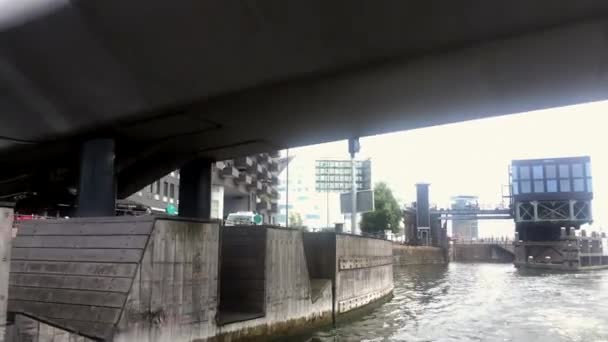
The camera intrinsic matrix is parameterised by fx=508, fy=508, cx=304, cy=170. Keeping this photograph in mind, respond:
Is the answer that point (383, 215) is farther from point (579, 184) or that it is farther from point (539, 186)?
point (579, 184)

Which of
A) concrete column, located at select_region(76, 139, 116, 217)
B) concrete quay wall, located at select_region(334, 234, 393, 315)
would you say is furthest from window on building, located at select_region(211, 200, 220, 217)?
concrete column, located at select_region(76, 139, 116, 217)

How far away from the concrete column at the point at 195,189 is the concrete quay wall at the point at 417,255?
205ft

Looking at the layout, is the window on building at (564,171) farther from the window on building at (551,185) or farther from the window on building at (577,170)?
the window on building at (551,185)

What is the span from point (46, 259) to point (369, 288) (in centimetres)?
1754

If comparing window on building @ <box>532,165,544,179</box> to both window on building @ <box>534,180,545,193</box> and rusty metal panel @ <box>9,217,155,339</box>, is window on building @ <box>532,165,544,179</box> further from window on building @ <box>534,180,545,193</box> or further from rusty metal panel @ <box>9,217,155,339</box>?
rusty metal panel @ <box>9,217,155,339</box>

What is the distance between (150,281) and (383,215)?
8367 centimetres

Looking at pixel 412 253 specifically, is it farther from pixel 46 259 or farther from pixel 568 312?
pixel 46 259

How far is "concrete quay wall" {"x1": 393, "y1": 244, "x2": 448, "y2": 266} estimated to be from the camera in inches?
3390

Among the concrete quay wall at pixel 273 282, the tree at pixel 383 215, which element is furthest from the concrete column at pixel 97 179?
the tree at pixel 383 215

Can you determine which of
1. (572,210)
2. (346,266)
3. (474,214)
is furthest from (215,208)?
(474,214)

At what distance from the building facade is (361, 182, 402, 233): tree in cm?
1913

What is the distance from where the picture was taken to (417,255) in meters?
95.8

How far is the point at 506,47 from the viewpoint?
1124 cm

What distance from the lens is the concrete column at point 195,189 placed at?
81.1 feet
